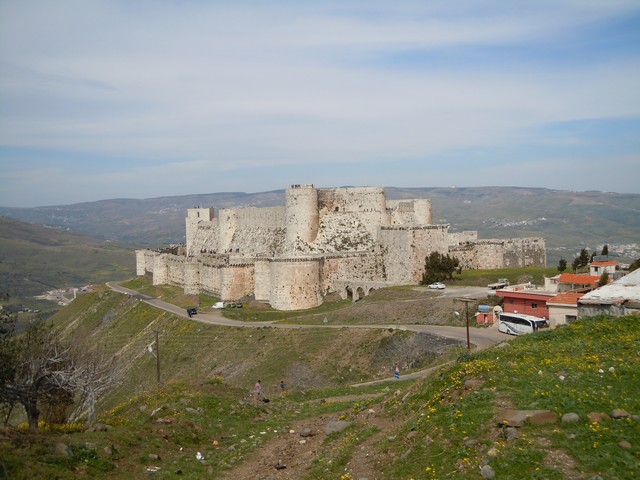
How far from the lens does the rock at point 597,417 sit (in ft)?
41.3

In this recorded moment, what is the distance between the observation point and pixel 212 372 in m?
41.6

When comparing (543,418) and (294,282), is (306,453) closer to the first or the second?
(543,418)

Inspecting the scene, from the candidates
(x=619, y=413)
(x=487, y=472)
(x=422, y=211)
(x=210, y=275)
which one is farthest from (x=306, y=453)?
(x=210, y=275)

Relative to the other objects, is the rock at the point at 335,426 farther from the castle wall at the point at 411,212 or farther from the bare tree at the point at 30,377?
the castle wall at the point at 411,212

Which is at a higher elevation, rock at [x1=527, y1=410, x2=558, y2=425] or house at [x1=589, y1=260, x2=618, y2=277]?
rock at [x1=527, y1=410, x2=558, y2=425]

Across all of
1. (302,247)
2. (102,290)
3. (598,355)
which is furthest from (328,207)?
(598,355)

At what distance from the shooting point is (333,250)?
2279 inches

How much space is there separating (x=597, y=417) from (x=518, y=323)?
2104 centimetres

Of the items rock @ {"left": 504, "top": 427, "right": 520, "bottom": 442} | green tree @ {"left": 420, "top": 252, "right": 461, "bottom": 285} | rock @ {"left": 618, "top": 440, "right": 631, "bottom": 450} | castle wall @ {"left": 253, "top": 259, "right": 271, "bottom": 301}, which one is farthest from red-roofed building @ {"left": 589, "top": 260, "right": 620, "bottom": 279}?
rock @ {"left": 618, "top": 440, "right": 631, "bottom": 450}

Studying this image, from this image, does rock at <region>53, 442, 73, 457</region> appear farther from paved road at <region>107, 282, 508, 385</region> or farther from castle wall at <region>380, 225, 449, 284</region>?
castle wall at <region>380, 225, 449, 284</region>

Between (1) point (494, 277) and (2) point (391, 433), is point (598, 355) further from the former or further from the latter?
(1) point (494, 277)

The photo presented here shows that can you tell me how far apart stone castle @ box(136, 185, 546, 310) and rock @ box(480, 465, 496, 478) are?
40207 millimetres

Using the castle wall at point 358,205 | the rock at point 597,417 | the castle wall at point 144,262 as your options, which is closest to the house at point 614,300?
the rock at point 597,417

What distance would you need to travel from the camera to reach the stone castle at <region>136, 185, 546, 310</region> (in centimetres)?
5297
